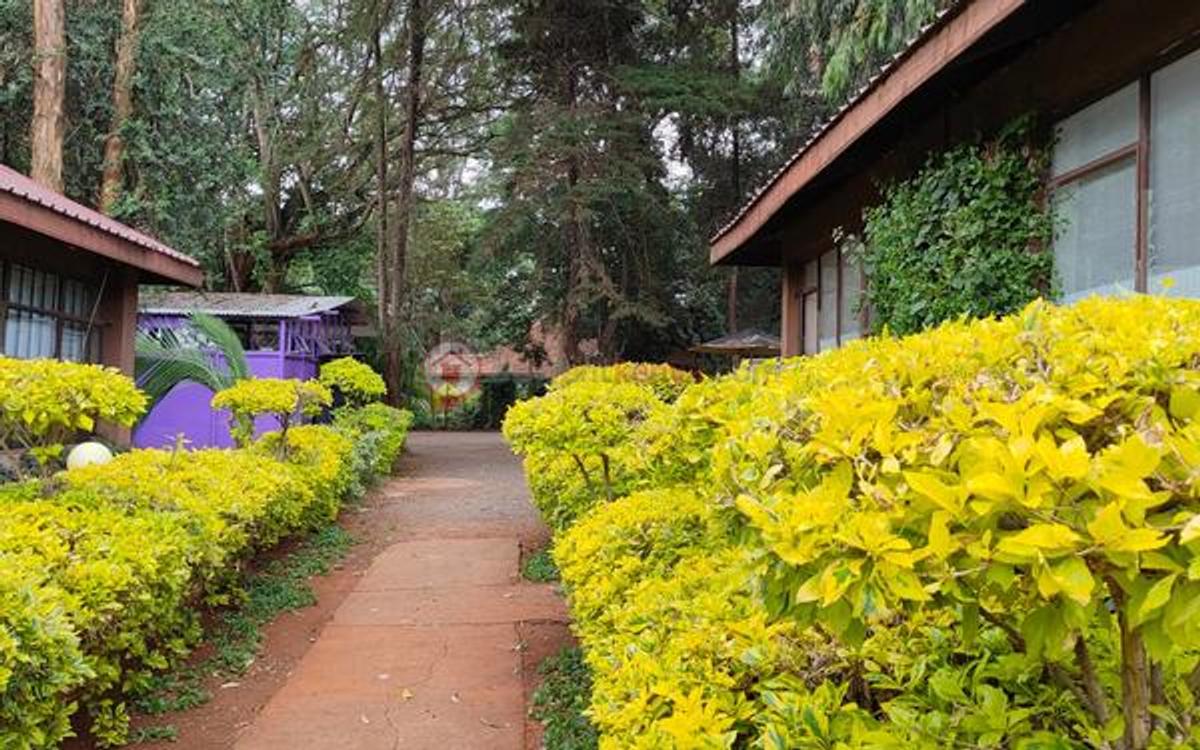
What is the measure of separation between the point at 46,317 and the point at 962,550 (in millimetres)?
10374

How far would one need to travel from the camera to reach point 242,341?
57.6ft

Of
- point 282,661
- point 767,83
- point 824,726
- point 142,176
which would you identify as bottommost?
point 282,661

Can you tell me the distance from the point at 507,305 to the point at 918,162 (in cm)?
1853

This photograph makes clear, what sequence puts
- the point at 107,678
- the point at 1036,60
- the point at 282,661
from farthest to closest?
1. the point at 282,661
2. the point at 1036,60
3. the point at 107,678

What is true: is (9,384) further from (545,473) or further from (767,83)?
(767,83)

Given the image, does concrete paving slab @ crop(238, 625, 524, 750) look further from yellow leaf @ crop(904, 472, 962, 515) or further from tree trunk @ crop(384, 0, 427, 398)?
tree trunk @ crop(384, 0, 427, 398)

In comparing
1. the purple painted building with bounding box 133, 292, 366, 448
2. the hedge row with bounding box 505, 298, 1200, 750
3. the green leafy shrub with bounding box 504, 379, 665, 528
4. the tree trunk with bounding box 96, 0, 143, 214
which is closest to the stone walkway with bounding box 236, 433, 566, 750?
the green leafy shrub with bounding box 504, 379, 665, 528

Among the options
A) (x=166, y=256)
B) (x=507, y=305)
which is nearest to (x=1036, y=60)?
(x=166, y=256)

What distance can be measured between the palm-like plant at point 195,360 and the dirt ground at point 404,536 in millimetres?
2177

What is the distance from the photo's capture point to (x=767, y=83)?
18547 millimetres

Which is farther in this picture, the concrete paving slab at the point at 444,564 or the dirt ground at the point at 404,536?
the concrete paving slab at the point at 444,564

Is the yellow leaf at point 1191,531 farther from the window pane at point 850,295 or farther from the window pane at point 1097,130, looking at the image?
the window pane at point 850,295

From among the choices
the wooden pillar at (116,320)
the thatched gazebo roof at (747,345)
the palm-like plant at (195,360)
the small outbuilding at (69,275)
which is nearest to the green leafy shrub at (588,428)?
the small outbuilding at (69,275)

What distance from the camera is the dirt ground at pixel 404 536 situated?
411cm
